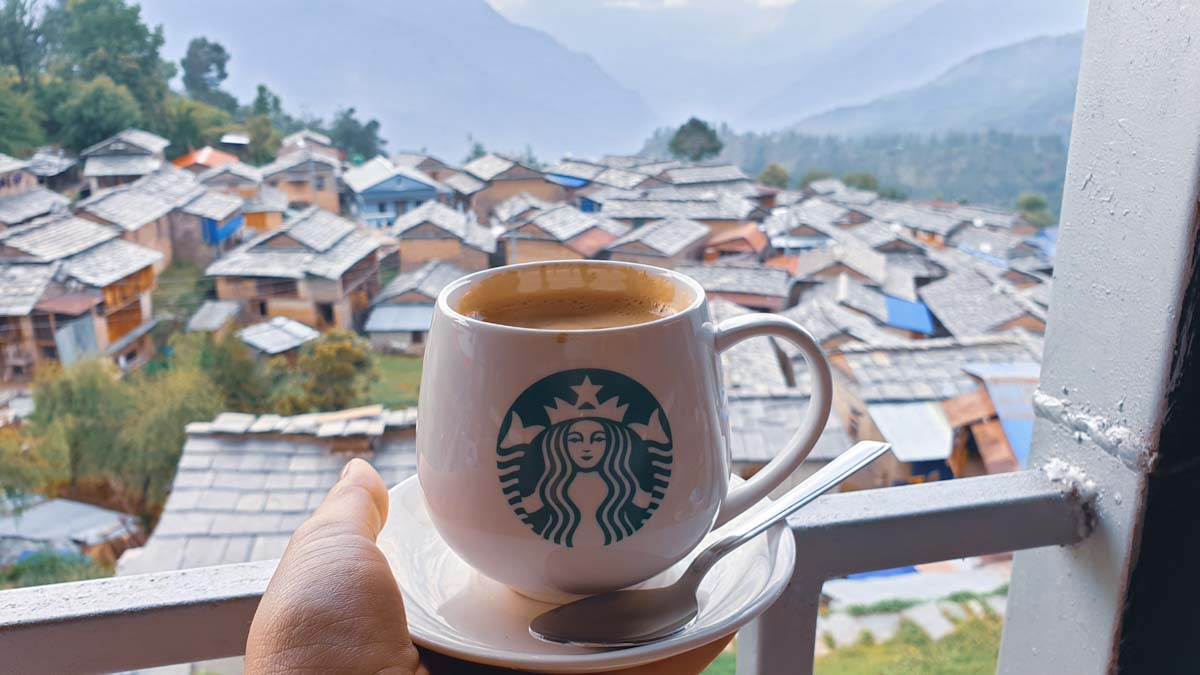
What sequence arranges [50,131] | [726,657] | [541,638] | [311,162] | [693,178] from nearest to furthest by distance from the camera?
[541,638] → [726,657] → [50,131] → [311,162] → [693,178]

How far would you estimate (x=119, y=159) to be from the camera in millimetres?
2086

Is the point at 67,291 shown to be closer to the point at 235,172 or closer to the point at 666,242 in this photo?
the point at 235,172

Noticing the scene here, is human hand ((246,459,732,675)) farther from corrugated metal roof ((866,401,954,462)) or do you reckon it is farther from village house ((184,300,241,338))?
village house ((184,300,241,338))

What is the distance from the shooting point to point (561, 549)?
40cm

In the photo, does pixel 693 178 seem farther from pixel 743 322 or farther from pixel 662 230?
pixel 743 322

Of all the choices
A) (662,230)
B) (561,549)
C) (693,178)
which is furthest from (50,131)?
(561,549)

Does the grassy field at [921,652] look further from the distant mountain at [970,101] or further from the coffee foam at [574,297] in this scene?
the coffee foam at [574,297]

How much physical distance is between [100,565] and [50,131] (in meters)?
1.10

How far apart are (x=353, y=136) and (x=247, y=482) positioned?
1140mm

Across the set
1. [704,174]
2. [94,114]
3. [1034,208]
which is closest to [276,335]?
[94,114]

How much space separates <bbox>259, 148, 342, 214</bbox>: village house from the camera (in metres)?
2.58

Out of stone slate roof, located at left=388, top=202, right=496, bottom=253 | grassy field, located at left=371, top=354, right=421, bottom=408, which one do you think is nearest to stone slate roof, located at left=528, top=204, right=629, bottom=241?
stone slate roof, located at left=388, top=202, right=496, bottom=253

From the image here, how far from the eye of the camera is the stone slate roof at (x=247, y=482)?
2086 mm

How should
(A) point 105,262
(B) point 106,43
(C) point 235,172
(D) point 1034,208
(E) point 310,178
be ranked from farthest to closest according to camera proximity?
1. (D) point 1034,208
2. (E) point 310,178
3. (C) point 235,172
4. (A) point 105,262
5. (B) point 106,43
